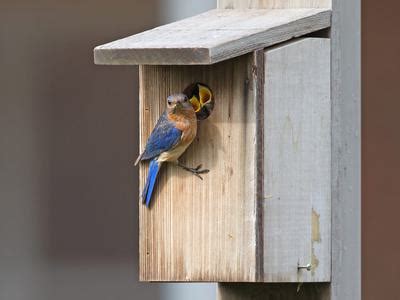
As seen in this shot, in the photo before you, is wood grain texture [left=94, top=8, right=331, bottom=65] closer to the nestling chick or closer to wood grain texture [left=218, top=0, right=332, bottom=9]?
wood grain texture [left=218, top=0, right=332, bottom=9]

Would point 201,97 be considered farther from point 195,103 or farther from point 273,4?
point 273,4

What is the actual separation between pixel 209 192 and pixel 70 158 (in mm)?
2935

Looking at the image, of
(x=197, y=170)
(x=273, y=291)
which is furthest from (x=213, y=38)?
(x=273, y=291)

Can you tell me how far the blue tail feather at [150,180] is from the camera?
8.60 feet

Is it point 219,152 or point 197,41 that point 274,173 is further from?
point 197,41

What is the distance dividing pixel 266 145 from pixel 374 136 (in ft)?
7.47

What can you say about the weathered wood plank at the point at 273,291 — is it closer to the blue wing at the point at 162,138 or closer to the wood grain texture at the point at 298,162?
the wood grain texture at the point at 298,162

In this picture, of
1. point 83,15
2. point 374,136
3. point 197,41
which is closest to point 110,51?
point 197,41

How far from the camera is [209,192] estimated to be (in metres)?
2.61

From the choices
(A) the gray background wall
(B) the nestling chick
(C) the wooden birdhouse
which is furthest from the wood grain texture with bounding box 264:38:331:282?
(A) the gray background wall

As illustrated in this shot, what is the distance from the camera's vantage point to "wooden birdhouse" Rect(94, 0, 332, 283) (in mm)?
2539

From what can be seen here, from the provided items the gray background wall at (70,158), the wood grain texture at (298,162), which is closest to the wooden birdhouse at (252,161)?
the wood grain texture at (298,162)

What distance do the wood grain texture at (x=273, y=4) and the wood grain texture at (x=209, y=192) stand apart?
0.19 m

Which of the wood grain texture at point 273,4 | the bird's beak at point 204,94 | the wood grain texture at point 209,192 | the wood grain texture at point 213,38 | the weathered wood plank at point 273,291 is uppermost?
the wood grain texture at point 273,4
